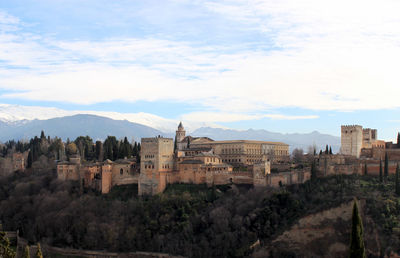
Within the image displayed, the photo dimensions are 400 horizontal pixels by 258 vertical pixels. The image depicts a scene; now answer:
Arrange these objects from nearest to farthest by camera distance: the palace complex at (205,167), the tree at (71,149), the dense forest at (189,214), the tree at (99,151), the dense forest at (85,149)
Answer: the dense forest at (189,214)
the palace complex at (205,167)
the dense forest at (85,149)
the tree at (99,151)
the tree at (71,149)

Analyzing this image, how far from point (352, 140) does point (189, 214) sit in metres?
22.0

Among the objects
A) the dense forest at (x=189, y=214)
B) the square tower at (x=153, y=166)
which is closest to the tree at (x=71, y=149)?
the dense forest at (x=189, y=214)

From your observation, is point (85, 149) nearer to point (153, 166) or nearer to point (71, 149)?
point (71, 149)

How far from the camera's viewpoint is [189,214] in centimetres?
4616

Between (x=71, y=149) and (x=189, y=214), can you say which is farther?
(x=71, y=149)

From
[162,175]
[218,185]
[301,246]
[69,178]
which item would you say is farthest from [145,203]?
[301,246]

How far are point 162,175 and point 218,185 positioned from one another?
548cm

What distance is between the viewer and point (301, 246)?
135 ft

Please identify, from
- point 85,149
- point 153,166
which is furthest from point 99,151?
point 153,166

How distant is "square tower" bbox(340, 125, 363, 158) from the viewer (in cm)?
5684

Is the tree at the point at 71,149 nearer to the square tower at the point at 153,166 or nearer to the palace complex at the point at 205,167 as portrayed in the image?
the palace complex at the point at 205,167

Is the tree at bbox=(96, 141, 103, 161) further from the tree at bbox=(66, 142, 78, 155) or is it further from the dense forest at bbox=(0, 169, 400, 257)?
the dense forest at bbox=(0, 169, 400, 257)

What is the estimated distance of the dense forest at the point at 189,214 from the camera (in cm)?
4203

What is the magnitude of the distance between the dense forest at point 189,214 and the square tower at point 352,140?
30.0 ft
